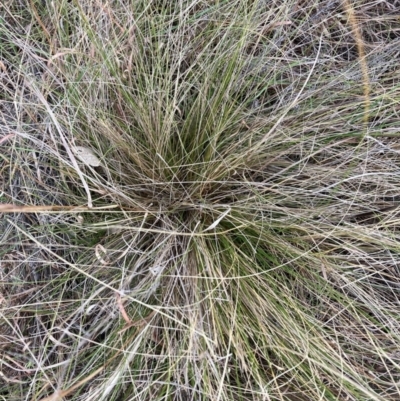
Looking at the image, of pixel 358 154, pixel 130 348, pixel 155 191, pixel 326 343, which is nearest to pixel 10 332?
pixel 130 348

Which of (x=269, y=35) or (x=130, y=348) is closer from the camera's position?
(x=130, y=348)

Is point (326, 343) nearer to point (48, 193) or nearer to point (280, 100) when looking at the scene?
point (280, 100)

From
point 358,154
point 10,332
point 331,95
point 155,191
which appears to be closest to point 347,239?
point 358,154

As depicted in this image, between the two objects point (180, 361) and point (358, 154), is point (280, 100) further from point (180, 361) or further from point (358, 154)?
point (180, 361)

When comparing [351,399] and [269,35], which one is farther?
[269,35]

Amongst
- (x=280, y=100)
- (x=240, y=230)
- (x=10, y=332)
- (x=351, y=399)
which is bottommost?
(x=351, y=399)

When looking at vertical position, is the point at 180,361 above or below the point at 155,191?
below
